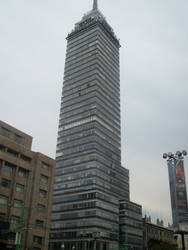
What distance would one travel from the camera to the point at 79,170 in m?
118

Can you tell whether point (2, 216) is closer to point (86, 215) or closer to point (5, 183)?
point (5, 183)

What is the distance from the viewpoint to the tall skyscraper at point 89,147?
10575 centimetres

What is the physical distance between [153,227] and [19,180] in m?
99.5

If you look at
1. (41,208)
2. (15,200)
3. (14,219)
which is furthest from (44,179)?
(14,219)

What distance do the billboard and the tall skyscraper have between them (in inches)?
2608

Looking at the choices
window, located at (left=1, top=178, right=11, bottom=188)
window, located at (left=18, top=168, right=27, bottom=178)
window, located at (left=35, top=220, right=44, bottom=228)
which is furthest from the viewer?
window, located at (left=18, top=168, right=27, bottom=178)

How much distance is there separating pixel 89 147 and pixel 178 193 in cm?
8423

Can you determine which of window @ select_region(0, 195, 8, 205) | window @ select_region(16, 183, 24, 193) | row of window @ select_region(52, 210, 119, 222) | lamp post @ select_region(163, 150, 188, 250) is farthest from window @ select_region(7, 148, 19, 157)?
row of window @ select_region(52, 210, 119, 222)

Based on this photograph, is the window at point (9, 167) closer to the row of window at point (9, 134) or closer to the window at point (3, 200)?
the window at point (3, 200)

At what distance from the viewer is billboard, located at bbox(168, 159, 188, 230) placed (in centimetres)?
3506

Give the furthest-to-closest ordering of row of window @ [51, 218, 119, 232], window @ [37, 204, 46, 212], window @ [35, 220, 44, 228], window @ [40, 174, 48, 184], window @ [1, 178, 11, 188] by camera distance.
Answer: row of window @ [51, 218, 119, 232], window @ [40, 174, 48, 184], window @ [37, 204, 46, 212], window @ [35, 220, 44, 228], window @ [1, 178, 11, 188]

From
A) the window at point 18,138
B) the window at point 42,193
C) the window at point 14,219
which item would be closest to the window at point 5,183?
the window at point 14,219

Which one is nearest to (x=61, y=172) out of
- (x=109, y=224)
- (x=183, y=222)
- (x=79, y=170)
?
(x=79, y=170)

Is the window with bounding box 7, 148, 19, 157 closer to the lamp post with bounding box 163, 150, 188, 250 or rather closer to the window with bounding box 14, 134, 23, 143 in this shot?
the window with bounding box 14, 134, 23, 143
